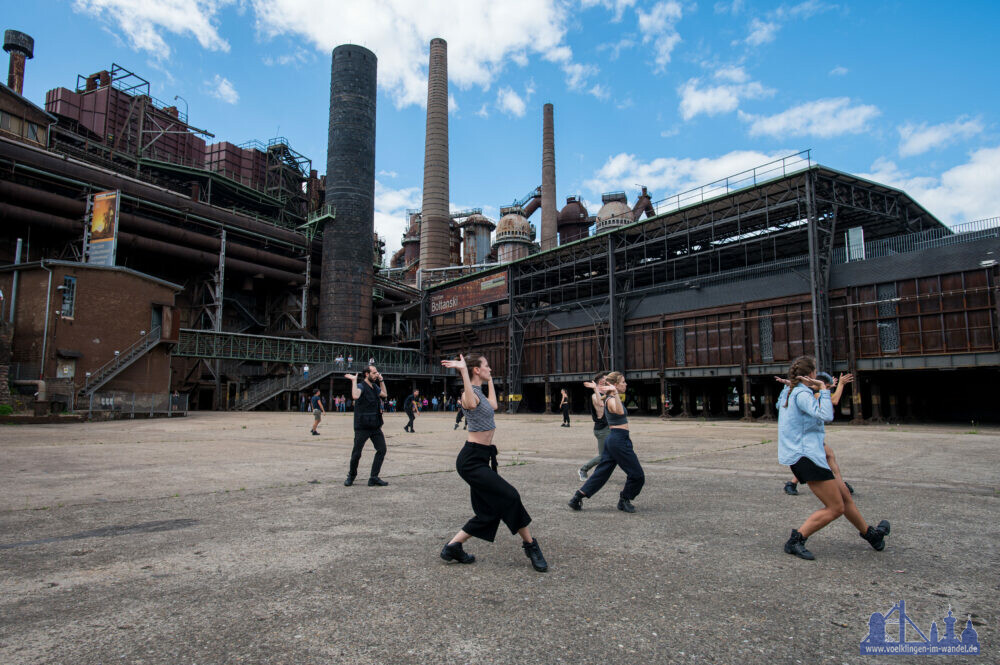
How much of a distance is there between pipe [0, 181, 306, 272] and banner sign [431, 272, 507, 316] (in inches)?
495

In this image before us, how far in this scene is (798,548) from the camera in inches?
165

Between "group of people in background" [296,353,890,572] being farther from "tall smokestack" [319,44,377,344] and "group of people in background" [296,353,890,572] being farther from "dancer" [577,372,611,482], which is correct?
"tall smokestack" [319,44,377,344]

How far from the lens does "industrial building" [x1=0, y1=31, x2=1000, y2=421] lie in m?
24.7

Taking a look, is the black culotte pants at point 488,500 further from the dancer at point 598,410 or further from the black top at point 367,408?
the black top at point 367,408

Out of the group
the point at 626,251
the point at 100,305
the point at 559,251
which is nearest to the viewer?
the point at 100,305

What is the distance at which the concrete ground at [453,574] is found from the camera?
271 centimetres

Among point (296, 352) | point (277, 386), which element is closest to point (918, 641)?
point (277, 386)

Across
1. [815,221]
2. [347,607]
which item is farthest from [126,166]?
[347,607]

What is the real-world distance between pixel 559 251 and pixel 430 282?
23.0m

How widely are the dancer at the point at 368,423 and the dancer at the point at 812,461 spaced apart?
4.95m

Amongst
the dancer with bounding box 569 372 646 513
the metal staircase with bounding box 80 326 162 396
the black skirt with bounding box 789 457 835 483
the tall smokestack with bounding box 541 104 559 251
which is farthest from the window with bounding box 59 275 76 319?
the tall smokestack with bounding box 541 104 559 251

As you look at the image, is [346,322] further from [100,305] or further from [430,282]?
[100,305]

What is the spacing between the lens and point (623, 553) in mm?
4305

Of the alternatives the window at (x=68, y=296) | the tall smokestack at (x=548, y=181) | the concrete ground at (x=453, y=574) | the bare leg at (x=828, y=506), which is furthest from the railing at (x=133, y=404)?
the tall smokestack at (x=548, y=181)
